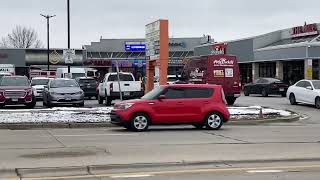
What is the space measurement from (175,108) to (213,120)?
1.38m

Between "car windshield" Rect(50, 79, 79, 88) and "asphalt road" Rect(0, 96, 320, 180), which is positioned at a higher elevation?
"car windshield" Rect(50, 79, 79, 88)

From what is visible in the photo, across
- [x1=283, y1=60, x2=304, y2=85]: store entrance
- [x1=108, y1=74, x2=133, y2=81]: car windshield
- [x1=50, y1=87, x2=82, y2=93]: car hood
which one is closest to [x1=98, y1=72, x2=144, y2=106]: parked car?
[x1=108, y1=74, x2=133, y2=81]: car windshield

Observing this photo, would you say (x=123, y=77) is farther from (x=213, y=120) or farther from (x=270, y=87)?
(x=270, y=87)

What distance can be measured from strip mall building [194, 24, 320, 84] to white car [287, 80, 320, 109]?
49.4ft

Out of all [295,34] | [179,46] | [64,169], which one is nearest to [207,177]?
[64,169]

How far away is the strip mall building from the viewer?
47250 millimetres

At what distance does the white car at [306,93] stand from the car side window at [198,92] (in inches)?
457

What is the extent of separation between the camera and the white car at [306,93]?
1158 inches

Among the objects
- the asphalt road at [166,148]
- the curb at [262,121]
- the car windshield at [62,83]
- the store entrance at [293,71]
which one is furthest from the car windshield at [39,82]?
the store entrance at [293,71]

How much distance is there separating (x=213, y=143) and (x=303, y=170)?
185 inches

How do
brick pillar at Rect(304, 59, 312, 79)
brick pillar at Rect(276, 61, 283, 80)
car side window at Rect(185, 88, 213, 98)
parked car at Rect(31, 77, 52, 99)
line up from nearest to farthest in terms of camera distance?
1. car side window at Rect(185, 88, 213, 98)
2. parked car at Rect(31, 77, 52, 99)
3. brick pillar at Rect(304, 59, 312, 79)
4. brick pillar at Rect(276, 61, 283, 80)

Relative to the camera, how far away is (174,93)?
1892 cm

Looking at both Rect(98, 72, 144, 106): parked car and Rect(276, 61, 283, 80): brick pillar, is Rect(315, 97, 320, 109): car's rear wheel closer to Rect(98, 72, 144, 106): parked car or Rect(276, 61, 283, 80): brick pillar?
Rect(98, 72, 144, 106): parked car

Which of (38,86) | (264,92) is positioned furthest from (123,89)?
(264,92)
